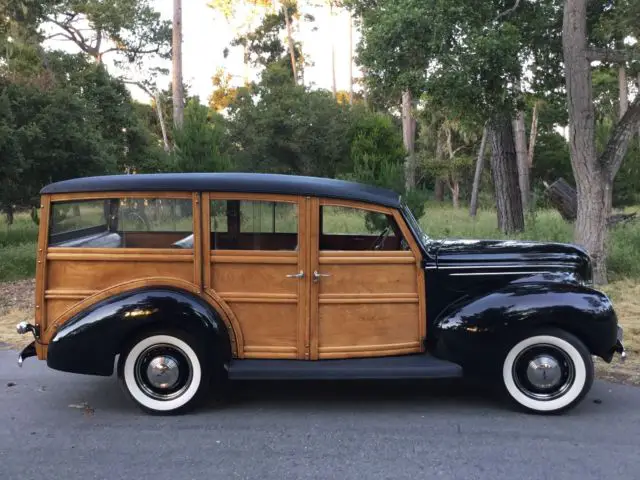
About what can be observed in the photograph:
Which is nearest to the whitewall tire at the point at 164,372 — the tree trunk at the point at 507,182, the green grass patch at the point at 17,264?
the green grass patch at the point at 17,264

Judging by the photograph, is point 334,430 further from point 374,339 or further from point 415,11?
point 415,11

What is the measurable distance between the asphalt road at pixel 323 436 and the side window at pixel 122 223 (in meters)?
1.28

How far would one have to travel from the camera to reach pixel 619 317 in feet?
23.2

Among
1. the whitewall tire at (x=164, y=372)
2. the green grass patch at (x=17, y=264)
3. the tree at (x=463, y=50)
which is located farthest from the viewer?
the green grass patch at (x=17, y=264)

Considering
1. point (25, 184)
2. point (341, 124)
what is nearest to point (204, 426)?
point (25, 184)

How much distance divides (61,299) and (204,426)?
4.74 ft

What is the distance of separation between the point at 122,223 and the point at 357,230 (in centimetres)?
187

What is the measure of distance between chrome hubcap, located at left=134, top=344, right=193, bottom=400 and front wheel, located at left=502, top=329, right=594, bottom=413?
2.35 m

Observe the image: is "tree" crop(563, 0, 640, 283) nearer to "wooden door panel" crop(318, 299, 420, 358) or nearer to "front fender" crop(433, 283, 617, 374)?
"front fender" crop(433, 283, 617, 374)

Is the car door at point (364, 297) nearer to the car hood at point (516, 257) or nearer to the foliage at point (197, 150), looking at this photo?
the car hood at point (516, 257)

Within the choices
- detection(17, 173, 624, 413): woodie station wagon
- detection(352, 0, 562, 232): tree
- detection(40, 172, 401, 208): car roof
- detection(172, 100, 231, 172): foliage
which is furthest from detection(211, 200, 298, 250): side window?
detection(172, 100, 231, 172): foliage

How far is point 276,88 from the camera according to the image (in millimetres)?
31062

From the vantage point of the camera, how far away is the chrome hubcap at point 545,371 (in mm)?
4320

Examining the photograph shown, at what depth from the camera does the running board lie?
429cm
